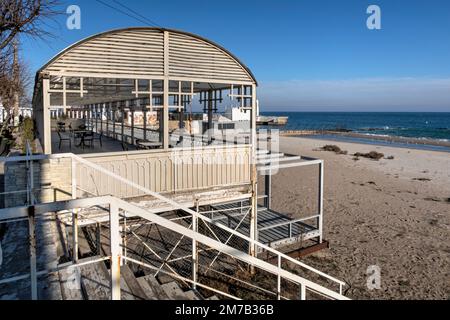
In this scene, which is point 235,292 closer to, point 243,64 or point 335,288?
point 335,288

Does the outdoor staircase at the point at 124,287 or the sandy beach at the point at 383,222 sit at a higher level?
the outdoor staircase at the point at 124,287

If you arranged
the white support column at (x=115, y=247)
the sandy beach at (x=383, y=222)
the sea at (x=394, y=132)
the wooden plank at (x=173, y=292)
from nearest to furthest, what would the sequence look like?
1. the white support column at (x=115, y=247)
2. the wooden plank at (x=173, y=292)
3. the sandy beach at (x=383, y=222)
4. the sea at (x=394, y=132)

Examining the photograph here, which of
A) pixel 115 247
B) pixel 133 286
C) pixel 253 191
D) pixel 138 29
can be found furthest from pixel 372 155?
pixel 115 247

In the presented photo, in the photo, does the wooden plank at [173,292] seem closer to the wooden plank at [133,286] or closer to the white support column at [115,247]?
the wooden plank at [133,286]

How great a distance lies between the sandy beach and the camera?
9617 millimetres

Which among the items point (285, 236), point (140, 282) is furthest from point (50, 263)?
point (285, 236)

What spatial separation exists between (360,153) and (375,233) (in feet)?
81.1

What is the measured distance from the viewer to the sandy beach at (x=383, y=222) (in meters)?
9.62

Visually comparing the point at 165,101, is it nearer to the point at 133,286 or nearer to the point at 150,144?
the point at 150,144

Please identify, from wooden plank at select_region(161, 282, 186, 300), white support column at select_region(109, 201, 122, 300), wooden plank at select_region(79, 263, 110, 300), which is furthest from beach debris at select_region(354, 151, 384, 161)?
white support column at select_region(109, 201, 122, 300)

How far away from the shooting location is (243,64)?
31.6 ft

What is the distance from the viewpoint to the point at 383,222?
14547mm

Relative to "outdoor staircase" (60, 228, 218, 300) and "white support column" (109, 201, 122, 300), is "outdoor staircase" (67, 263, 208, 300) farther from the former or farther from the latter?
"white support column" (109, 201, 122, 300)

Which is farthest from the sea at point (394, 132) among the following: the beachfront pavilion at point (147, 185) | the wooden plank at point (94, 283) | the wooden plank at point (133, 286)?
the wooden plank at point (94, 283)
